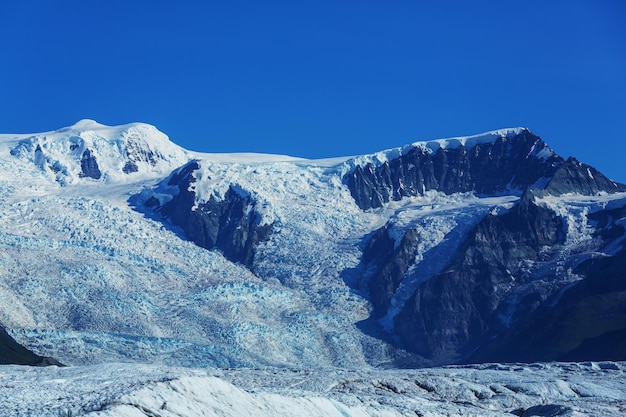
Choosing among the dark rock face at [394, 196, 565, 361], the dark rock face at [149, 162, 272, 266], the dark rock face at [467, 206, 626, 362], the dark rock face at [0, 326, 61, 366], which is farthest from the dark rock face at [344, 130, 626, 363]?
the dark rock face at [0, 326, 61, 366]

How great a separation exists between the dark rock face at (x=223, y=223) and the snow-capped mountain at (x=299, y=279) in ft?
1.18

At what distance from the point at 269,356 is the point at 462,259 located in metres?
49.0

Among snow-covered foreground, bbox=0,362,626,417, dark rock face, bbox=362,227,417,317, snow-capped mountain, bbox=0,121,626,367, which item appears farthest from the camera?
dark rock face, bbox=362,227,417,317

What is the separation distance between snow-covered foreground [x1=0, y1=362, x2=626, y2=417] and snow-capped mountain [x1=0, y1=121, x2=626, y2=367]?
169 ft

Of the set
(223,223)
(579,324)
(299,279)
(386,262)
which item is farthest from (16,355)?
(223,223)

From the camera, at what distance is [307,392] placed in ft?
186

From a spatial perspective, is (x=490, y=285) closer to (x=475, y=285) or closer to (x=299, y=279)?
(x=475, y=285)

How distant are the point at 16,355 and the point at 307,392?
69.4m

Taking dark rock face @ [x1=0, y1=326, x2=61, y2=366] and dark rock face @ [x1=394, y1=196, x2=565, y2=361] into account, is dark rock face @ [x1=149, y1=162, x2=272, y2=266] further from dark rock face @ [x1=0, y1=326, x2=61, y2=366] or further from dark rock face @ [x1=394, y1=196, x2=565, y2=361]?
dark rock face @ [x1=0, y1=326, x2=61, y2=366]

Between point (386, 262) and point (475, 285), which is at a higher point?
point (386, 262)

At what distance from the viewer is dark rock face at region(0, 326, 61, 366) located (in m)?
112

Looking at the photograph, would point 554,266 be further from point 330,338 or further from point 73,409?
point 73,409

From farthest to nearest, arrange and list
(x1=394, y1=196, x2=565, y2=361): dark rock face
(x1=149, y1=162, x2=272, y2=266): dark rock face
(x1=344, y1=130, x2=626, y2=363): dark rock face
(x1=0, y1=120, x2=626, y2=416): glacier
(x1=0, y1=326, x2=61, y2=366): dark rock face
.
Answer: (x1=149, y1=162, x2=272, y2=266): dark rock face < (x1=394, y1=196, x2=565, y2=361): dark rock face < (x1=344, y1=130, x2=626, y2=363): dark rock face < (x1=0, y1=326, x2=61, y2=366): dark rock face < (x1=0, y1=120, x2=626, y2=416): glacier

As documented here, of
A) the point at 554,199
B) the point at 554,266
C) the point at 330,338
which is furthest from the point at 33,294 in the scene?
the point at 554,199
